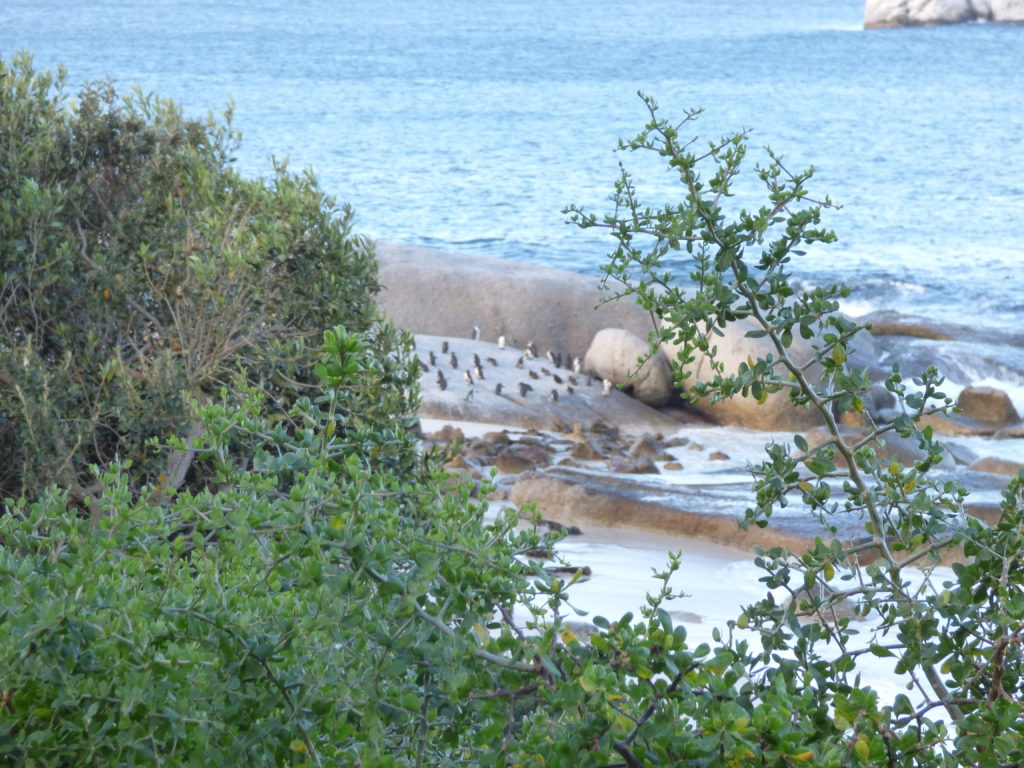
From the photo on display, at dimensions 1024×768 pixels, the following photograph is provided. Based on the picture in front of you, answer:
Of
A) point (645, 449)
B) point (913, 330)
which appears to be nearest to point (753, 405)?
point (645, 449)

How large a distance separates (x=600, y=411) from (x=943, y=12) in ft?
307

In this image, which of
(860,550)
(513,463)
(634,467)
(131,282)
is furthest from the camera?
(634,467)

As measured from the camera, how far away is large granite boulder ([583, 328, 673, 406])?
→ 49.4 feet

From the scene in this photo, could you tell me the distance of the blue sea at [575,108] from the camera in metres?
34.9

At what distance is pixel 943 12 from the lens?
96188 millimetres

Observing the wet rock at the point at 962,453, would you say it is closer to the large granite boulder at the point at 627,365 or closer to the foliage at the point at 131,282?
the large granite boulder at the point at 627,365

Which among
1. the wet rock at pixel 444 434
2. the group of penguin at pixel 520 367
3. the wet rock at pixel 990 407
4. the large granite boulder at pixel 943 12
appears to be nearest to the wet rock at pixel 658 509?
the wet rock at pixel 444 434

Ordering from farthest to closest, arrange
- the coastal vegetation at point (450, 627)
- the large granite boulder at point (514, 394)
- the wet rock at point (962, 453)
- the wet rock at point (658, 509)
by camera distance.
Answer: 1. the large granite boulder at point (514, 394)
2. the wet rock at point (962, 453)
3. the wet rock at point (658, 509)
4. the coastal vegetation at point (450, 627)

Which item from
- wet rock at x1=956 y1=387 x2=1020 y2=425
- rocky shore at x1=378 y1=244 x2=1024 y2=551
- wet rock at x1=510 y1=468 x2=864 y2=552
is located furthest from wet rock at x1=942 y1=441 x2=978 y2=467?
wet rock at x1=510 y1=468 x2=864 y2=552

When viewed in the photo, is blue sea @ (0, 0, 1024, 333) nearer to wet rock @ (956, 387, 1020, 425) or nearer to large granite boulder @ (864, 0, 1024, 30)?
large granite boulder @ (864, 0, 1024, 30)

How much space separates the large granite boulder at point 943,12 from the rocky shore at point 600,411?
278 feet

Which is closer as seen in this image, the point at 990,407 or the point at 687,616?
the point at 687,616

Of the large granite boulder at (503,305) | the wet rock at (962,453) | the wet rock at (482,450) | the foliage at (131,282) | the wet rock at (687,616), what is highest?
the foliage at (131,282)

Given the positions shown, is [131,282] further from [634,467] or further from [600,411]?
[600,411]
